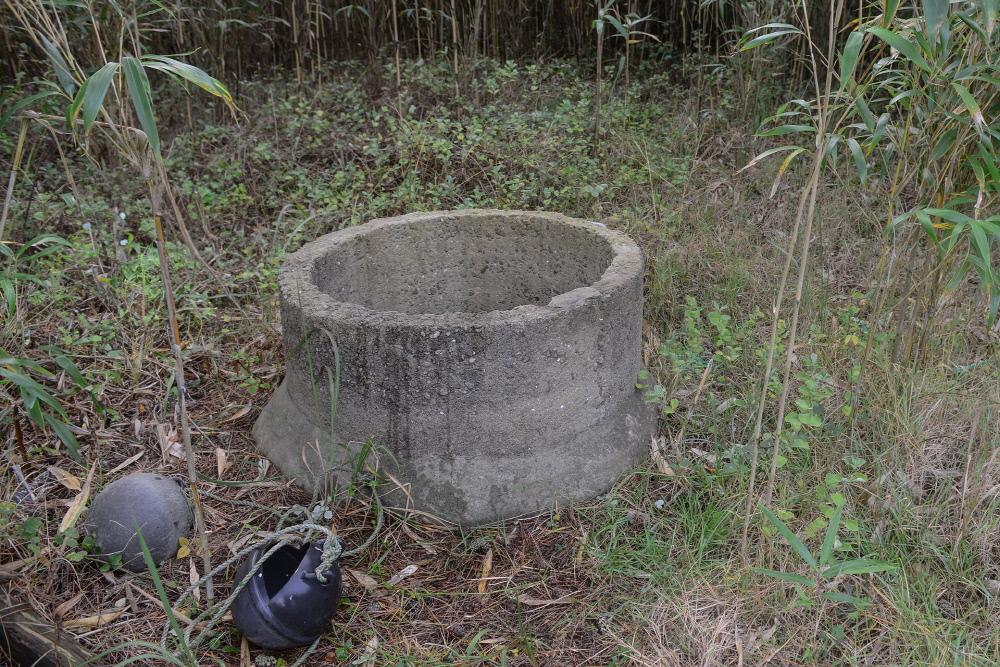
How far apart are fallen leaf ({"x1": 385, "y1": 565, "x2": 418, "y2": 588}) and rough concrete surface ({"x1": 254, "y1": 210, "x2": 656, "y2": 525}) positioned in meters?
0.19

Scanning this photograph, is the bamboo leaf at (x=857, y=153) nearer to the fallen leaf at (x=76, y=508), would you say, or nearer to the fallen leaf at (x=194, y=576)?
the fallen leaf at (x=194, y=576)

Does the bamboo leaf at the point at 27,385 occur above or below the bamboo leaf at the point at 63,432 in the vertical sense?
above

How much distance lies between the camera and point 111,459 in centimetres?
259

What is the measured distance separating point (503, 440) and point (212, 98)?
4.12 metres

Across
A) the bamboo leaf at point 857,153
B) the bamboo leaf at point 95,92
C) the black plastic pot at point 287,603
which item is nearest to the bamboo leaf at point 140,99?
the bamboo leaf at point 95,92

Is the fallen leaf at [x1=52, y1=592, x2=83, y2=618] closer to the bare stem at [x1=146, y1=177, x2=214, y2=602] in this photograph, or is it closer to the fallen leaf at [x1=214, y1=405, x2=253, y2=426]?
the bare stem at [x1=146, y1=177, x2=214, y2=602]

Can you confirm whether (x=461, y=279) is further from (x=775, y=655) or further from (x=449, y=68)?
(x=449, y=68)

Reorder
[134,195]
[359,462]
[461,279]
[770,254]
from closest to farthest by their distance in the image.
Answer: [359,462] < [461,279] < [770,254] < [134,195]

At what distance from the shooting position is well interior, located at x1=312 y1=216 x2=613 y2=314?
292cm

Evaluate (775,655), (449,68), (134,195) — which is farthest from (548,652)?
(449,68)

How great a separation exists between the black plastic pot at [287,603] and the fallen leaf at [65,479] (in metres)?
0.82

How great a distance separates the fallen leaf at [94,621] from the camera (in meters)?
2.00

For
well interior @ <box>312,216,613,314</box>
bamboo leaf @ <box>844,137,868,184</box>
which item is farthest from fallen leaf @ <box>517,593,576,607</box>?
bamboo leaf @ <box>844,137,868,184</box>

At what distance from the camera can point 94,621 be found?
2023mm
